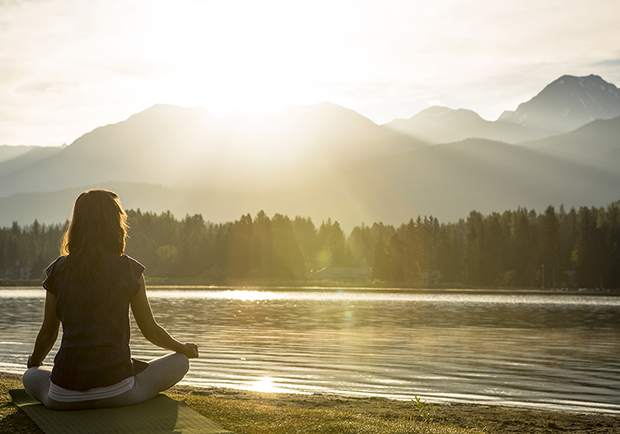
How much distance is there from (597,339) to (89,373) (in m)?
34.8

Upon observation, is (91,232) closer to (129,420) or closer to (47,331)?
(47,331)

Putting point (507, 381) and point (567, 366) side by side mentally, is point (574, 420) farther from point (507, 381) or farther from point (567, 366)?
point (567, 366)

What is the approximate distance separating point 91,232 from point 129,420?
7.85 feet

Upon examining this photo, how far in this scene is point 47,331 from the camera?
754 centimetres

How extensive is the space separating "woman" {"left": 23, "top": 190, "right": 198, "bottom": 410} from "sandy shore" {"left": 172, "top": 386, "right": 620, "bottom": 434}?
7225 millimetres

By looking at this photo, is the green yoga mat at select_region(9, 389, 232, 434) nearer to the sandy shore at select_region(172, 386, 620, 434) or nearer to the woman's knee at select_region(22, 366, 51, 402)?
the woman's knee at select_region(22, 366, 51, 402)

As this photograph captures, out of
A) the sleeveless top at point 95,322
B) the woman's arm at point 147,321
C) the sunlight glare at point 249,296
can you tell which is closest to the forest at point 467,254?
the sunlight glare at point 249,296

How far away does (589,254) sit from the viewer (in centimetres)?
15375

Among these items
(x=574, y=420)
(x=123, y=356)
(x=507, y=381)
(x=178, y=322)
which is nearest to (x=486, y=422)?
(x=574, y=420)

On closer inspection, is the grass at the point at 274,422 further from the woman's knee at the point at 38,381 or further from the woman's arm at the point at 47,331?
the woman's arm at the point at 47,331

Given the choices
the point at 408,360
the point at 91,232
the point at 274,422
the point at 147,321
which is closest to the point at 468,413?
the point at 274,422

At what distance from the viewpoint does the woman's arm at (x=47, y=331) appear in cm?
735

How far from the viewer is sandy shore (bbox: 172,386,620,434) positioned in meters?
12.3

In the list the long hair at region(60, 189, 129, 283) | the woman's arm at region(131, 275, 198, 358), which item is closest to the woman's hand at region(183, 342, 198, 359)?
the woman's arm at region(131, 275, 198, 358)
